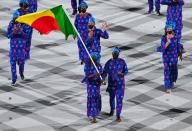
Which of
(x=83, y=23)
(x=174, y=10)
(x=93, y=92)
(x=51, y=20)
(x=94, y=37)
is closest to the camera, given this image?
(x=93, y=92)

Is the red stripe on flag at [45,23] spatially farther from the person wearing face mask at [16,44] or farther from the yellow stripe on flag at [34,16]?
the person wearing face mask at [16,44]

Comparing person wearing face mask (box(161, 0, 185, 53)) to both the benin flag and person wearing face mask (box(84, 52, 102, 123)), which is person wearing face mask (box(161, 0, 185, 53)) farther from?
the benin flag

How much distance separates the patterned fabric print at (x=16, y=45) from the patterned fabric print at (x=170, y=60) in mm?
3984

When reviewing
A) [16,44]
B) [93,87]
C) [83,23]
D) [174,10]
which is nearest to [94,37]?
[83,23]

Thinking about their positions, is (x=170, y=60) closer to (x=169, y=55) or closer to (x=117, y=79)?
A: (x=169, y=55)

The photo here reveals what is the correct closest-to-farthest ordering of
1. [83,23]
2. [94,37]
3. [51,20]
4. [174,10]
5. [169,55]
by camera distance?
[51,20] < [169,55] < [94,37] < [83,23] < [174,10]

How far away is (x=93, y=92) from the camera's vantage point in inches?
795

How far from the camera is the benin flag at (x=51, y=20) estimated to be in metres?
20.2

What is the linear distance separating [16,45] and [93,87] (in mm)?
3804

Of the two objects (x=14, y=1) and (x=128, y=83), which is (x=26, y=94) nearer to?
(x=128, y=83)

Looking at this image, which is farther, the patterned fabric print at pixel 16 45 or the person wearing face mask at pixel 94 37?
the patterned fabric print at pixel 16 45

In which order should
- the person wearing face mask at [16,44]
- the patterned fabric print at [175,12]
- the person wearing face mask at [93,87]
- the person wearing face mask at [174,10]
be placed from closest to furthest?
the person wearing face mask at [93,87]
the person wearing face mask at [16,44]
the person wearing face mask at [174,10]
the patterned fabric print at [175,12]

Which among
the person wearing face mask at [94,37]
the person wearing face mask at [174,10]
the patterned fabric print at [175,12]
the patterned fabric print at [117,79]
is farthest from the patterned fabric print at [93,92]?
the patterned fabric print at [175,12]

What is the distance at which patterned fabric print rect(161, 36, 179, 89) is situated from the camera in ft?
72.2
